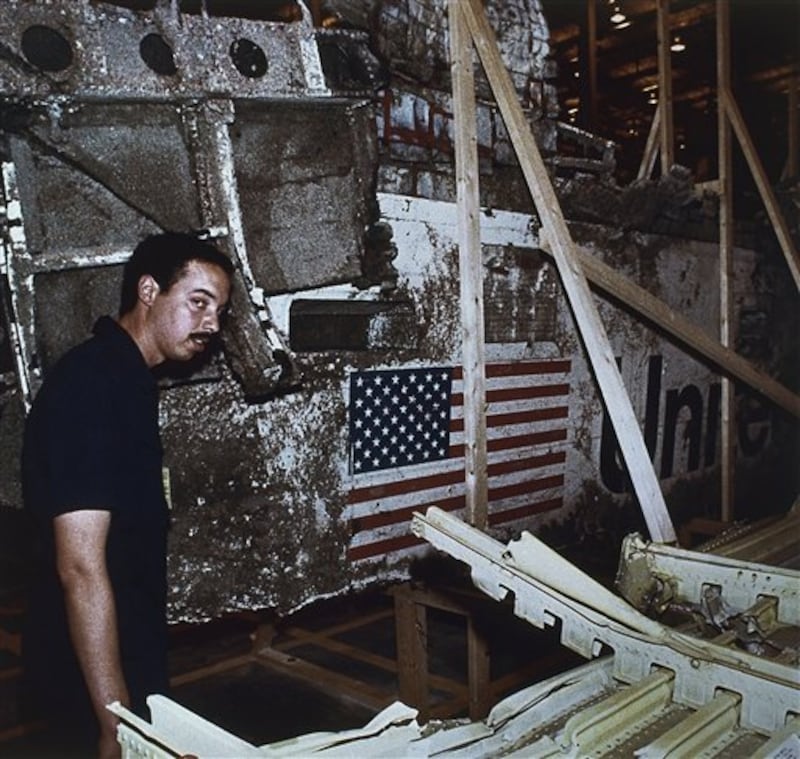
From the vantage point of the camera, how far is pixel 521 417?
4734 millimetres

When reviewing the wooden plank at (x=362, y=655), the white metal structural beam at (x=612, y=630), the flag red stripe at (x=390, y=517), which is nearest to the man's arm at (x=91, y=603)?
the white metal structural beam at (x=612, y=630)

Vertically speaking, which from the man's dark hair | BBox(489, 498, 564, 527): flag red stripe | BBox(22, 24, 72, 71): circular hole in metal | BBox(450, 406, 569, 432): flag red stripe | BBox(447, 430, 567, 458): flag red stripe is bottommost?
BBox(489, 498, 564, 527): flag red stripe

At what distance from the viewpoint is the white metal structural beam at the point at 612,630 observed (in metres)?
2.01

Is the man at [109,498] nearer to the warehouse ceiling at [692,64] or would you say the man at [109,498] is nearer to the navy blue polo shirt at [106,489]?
the navy blue polo shirt at [106,489]

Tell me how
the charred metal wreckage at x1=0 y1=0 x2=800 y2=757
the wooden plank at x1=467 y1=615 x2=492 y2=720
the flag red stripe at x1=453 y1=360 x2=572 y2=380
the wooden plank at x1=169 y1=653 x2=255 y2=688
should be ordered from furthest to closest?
the wooden plank at x1=169 y1=653 x2=255 y2=688 < the flag red stripe at x1=453 y1=360 x2=572 y2=380 < the wooden plank at x1=467 y1=615 x2=492 y2=720 < the charred metal wreckage at x1=0 y1=0 x2=800 y2=757

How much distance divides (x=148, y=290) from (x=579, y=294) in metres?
2.10

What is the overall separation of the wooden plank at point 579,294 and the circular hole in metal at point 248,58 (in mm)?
1010

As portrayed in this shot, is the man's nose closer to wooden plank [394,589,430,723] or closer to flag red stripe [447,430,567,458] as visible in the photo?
flag red stripe [447,430,567,458]

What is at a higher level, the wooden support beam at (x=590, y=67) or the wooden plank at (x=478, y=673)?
the wooden support beam at (x=590, y=67)

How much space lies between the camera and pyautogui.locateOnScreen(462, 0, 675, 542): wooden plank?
364 cm

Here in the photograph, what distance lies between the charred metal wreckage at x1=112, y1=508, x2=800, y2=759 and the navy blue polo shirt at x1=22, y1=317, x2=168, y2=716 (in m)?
0.63

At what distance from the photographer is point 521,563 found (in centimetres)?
249

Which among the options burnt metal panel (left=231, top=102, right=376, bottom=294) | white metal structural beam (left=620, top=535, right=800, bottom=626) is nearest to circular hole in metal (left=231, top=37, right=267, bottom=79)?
burnt metal panel (left=231, top=102, right=376, bottom=294)

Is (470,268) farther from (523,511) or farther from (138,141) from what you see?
(523,511)
